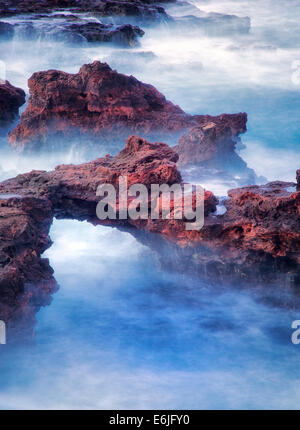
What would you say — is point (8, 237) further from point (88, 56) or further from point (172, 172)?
point (88, 56)

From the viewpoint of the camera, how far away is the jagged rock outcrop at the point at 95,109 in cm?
676

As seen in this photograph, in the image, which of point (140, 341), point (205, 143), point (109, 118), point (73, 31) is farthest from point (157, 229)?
point (73, 31)

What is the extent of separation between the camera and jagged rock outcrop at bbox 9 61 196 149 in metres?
6.76

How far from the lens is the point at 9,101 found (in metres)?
8.01

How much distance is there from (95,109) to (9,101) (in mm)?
1778

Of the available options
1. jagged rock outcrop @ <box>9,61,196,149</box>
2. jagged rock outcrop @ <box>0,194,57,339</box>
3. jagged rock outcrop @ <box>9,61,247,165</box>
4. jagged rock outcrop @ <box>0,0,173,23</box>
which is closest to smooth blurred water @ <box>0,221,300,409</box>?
jagged rock outcrop @ <box>0,194,57,339</box>

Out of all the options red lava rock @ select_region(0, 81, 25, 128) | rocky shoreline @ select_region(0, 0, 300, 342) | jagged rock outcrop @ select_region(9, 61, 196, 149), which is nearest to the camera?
rocky shoreline @ select_region(0, 0, 300, 342)

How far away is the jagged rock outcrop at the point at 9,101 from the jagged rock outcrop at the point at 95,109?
79 centimetres

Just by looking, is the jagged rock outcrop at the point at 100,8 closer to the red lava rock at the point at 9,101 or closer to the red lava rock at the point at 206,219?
the red lava rock at the point at 9,101

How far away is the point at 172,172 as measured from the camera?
4590mm

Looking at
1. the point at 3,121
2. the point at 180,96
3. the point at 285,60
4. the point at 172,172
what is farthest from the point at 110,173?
the point at 285,60

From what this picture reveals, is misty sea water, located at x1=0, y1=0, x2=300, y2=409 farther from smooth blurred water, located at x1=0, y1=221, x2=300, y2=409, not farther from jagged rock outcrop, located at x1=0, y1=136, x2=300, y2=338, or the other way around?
jagged rock outcrop, located at x1=0, y1=136, x2=300, y2=338

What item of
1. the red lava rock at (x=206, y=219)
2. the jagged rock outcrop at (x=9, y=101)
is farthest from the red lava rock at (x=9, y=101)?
the red lava rock at (x=206, y=219)

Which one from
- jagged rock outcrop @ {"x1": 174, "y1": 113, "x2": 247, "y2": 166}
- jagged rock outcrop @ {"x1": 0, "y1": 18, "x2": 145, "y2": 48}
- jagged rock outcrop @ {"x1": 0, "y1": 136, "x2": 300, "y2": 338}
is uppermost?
jagged rock outcrop @ {"x1": 0, "y1": 18, "x2": 145, "y2": 48}
